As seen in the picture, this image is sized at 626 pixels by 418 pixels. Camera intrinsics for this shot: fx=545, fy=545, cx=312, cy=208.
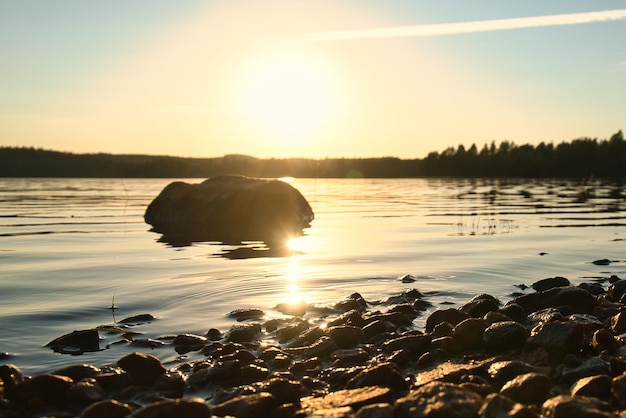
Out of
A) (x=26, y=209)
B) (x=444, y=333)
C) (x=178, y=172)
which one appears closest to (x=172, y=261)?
(x=444, y=333)

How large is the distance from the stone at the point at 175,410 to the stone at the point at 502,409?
1.92 m

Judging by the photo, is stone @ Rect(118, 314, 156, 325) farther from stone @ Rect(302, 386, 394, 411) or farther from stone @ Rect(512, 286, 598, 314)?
stone @ Rect(512, 286, 598, 314)

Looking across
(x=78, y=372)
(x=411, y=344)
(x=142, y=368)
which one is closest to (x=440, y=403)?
(x=411, y=344)

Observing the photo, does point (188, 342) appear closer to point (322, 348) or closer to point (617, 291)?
point (322, 348)

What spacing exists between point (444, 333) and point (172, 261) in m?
7.19

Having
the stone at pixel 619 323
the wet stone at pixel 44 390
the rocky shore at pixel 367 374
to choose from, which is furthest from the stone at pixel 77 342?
the stone at pixel 619 323

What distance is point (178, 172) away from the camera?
90875mm

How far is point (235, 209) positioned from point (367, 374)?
1412cm

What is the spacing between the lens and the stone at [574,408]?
3475 mm

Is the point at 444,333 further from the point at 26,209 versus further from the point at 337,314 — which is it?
the point at 26,209

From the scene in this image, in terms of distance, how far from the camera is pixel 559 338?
17.2 ft

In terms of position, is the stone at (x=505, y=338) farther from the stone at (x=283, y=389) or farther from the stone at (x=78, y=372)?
the stone at (x=78, y=372)

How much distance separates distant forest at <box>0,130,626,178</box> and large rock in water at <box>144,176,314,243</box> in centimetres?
6291

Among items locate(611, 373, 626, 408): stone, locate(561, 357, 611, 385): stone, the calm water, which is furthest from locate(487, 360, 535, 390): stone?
the calm water
